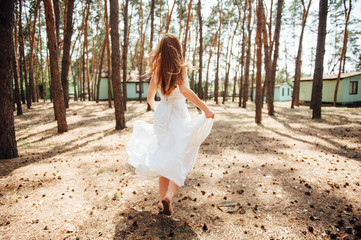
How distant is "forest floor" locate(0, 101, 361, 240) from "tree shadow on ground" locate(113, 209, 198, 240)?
12 mm

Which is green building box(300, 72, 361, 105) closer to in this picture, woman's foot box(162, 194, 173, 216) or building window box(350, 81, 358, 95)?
building window box(350, 81, 358, 95)

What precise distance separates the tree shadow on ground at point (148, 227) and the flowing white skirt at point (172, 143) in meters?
0.60

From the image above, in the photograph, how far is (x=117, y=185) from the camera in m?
3.85

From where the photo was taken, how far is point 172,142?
2566 mm

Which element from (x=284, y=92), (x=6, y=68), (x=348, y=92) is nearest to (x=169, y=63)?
(x=6, y=68)

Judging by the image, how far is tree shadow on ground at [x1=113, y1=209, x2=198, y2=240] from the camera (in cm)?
243

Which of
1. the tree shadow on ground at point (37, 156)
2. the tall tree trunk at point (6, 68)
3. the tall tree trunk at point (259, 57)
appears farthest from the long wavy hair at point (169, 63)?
the tall tree trunk at point (259, 57)

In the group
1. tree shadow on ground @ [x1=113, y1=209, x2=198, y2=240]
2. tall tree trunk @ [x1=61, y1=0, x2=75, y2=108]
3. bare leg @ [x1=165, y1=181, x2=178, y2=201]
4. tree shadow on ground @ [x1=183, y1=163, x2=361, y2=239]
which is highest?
tall tree trunk @ [x1=61, y1=0, x2=75, y2=108]

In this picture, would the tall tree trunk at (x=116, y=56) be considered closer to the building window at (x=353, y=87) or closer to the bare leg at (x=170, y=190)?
the bare leg at (x=170, y=190)

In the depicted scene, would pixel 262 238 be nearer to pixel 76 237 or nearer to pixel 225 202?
pixel 225 202

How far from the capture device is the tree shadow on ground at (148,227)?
95.6 inches

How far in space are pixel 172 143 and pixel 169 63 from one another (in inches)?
39.0

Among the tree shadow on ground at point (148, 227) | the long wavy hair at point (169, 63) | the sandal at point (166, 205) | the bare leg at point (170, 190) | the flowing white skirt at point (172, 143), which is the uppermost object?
the long wavy hair at point (169, 63)

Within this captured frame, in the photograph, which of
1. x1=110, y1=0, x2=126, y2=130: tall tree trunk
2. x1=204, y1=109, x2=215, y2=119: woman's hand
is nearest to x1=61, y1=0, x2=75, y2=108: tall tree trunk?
x1=110, y1=0, x2=126, y2=130: tall tree trunk
